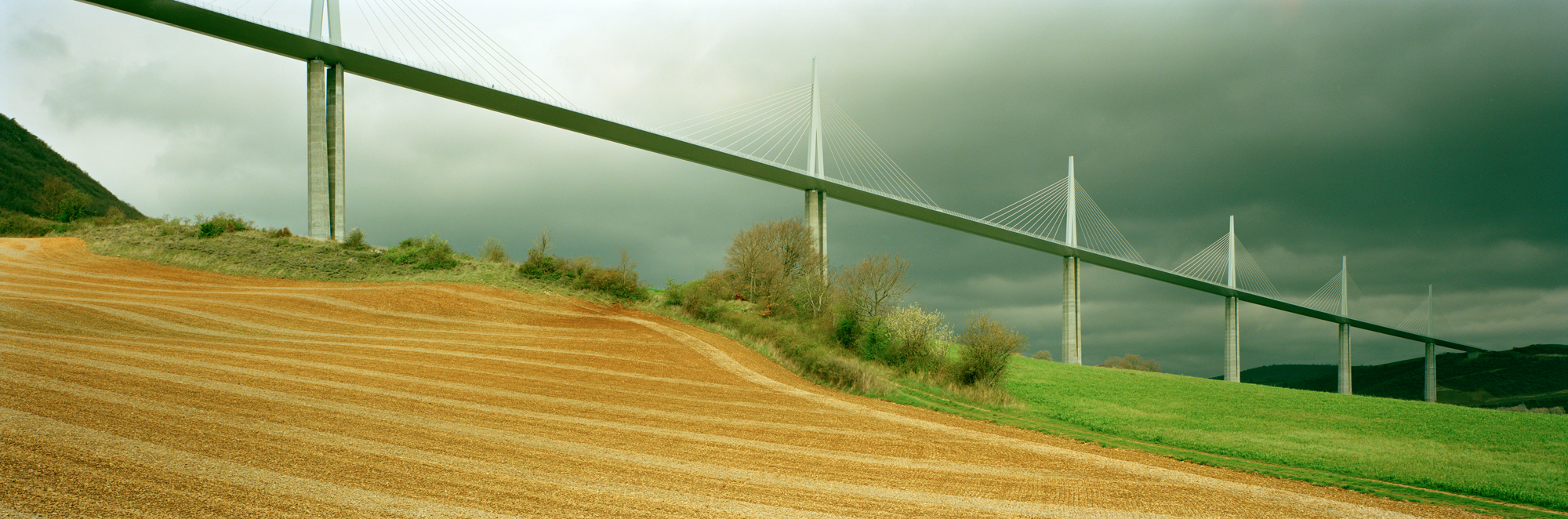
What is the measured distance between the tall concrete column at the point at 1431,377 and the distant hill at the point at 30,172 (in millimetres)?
125356

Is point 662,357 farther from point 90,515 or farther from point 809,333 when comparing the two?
point 90,515

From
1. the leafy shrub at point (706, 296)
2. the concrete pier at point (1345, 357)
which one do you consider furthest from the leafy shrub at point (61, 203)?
the concrete pier at point (1345, 357)

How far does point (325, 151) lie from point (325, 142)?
487mm

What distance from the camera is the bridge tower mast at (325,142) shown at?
2992 centimetres

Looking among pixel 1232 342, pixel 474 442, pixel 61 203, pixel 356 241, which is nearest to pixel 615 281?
pixel 356 241

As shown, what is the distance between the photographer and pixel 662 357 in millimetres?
20000

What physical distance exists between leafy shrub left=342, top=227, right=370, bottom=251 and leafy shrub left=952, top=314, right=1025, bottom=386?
1071 inches

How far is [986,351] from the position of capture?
2236 cm

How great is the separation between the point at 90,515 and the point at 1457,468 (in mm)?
20324

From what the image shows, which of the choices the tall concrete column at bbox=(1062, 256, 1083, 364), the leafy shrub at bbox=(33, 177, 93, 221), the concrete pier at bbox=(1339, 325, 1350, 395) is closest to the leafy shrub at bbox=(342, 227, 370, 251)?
the leafy shrub at bbox=(33, 177, 93, 221)

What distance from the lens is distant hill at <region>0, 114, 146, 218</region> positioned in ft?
168

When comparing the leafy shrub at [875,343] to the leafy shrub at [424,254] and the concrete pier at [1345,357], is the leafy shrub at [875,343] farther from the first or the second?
the concrete pier at [1345,357]

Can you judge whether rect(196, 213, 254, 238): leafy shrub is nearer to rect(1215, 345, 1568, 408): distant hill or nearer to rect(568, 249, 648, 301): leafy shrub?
rect(568, 249, 648, 301): leafy shrub

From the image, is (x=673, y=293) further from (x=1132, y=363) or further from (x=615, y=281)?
(x=1132, y=363)
